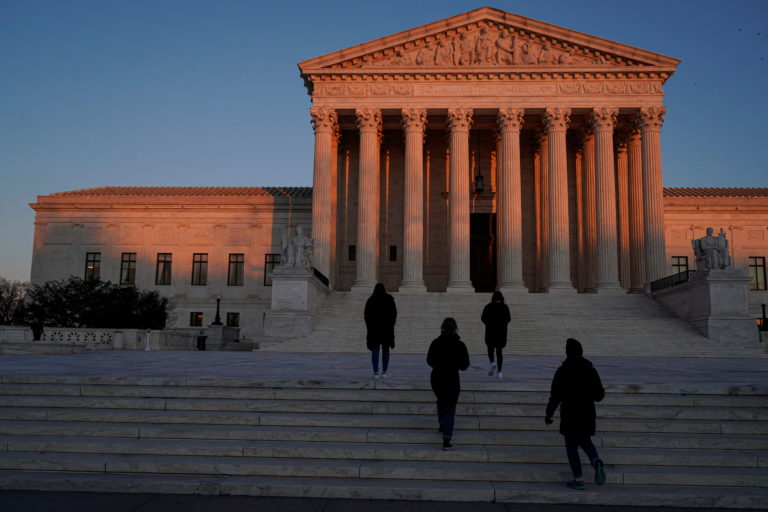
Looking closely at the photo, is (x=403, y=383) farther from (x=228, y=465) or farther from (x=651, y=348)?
(x=651, y=348)

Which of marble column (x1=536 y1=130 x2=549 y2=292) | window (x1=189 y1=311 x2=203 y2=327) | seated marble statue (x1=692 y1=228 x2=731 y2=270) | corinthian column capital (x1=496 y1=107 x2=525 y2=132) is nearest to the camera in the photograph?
seated marble statue (x1=692 y1=228 x2=731 y2=270)

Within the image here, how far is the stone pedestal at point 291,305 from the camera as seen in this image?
28234 millimetres

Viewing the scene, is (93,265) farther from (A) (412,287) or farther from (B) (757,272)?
(B) (757,272)

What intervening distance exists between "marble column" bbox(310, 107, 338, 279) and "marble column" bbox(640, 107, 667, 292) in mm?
18561

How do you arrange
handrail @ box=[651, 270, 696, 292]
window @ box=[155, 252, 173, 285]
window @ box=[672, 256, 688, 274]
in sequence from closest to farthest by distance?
handrail @ box=[651, 270, 696, 292] < window @ box=[672, 256, 688, 274] < window @ box=[155, 252, 173, 285]

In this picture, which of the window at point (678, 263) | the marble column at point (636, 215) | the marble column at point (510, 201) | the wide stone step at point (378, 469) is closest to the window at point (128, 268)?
the marble column at point (510, 201)

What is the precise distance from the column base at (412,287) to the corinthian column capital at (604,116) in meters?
14.1

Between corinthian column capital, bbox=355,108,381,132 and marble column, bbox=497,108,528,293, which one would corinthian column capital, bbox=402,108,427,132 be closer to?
corinthian column capital, bbox=355,108,381,132

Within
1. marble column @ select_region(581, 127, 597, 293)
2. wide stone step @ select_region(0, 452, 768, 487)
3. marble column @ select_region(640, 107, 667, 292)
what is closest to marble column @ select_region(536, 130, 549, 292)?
marble column @ select_region(581, 127, 597, 293)

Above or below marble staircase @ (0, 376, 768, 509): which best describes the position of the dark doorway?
above

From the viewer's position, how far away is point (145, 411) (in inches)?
413

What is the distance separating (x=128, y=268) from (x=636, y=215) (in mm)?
35566

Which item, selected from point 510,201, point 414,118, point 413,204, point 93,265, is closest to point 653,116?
point 510,201

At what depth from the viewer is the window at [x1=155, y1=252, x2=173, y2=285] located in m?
46.4
